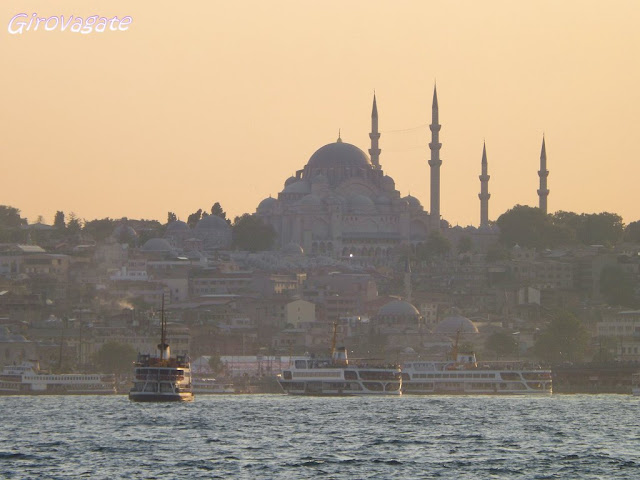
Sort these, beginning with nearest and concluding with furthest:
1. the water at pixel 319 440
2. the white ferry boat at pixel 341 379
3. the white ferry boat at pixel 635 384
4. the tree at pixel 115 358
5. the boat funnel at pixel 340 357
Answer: the water at pixel 319 440 → the white ferry boat at pixel 341 379 → the boat funnel at pixel 340 357 → the white ferry boat at pixel 635 384 → the tree at pixel 115 358

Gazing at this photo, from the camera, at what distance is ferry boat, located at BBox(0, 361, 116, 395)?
384ft

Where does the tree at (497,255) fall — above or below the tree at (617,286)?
above

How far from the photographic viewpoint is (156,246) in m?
190

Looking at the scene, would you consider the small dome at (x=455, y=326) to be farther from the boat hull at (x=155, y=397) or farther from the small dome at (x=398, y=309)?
the boat hull at (x=155, y=397)

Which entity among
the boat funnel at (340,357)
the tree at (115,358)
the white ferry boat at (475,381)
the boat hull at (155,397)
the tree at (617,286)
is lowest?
the boat hull at (155,397)

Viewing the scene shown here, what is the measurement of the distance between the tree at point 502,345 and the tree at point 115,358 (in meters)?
25.2

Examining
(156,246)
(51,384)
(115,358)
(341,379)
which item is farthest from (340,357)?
(156,246)

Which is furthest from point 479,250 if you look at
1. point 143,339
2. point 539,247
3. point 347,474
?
point 347,474

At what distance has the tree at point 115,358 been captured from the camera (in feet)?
424

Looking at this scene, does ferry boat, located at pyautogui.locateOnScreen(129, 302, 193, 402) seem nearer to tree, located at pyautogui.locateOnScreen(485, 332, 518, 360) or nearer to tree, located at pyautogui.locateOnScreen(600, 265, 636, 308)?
tree, located at pyautogui.locateOnScreen(485, 332, 518, 360)

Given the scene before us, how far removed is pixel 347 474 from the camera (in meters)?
61.3

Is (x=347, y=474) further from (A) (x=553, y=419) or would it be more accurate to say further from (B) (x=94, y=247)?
(B) (x=94, y=247)

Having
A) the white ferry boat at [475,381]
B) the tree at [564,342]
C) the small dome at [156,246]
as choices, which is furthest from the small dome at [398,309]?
the white ferry boat at [475,381]

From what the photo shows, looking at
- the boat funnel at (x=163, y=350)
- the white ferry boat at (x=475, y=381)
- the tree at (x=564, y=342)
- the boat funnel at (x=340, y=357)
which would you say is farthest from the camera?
the tree at (x=564, y=342)
